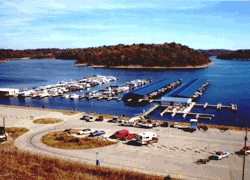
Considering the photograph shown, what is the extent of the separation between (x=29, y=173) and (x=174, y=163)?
11.1 m

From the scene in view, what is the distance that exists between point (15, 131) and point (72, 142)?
8.41m

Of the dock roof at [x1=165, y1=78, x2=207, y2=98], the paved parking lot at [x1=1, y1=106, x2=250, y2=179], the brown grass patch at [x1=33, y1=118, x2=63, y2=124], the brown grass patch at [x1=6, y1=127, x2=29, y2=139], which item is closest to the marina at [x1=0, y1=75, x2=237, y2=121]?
the dock roof at [x1=165, y1=78, x2=207, y2=98]

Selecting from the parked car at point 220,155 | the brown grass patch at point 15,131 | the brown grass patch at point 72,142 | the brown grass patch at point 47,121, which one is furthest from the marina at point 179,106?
the brown grass patch at point 15,131

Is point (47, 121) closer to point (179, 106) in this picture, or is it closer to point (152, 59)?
point (179, 106)

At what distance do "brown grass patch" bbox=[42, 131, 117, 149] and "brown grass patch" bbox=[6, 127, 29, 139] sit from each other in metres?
3.28

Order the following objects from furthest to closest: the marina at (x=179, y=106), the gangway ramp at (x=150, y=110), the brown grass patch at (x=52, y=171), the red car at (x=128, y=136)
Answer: the gangway ramp at (x=150, y=110) < the marina at (x=179, y=106) < the red car at (x=128, y=136) < the brown grass patch at (x=52, y=171)

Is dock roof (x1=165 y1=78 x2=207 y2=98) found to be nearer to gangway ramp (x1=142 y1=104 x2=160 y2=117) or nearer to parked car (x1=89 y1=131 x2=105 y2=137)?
gangway ramp (x1=142 y1=104 x2=160 y2=117)

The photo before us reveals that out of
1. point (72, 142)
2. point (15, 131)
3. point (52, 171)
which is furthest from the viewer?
point (15, 131)

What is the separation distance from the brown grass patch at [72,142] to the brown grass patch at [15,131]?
328cm

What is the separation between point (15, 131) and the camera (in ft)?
89.6

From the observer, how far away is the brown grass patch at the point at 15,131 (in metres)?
25.9

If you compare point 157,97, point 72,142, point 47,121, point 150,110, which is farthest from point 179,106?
point 72,142

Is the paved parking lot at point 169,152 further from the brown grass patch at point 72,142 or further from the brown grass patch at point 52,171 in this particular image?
the brown grass patch at point 52,171

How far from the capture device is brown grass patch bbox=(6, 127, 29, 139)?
25875 mm
